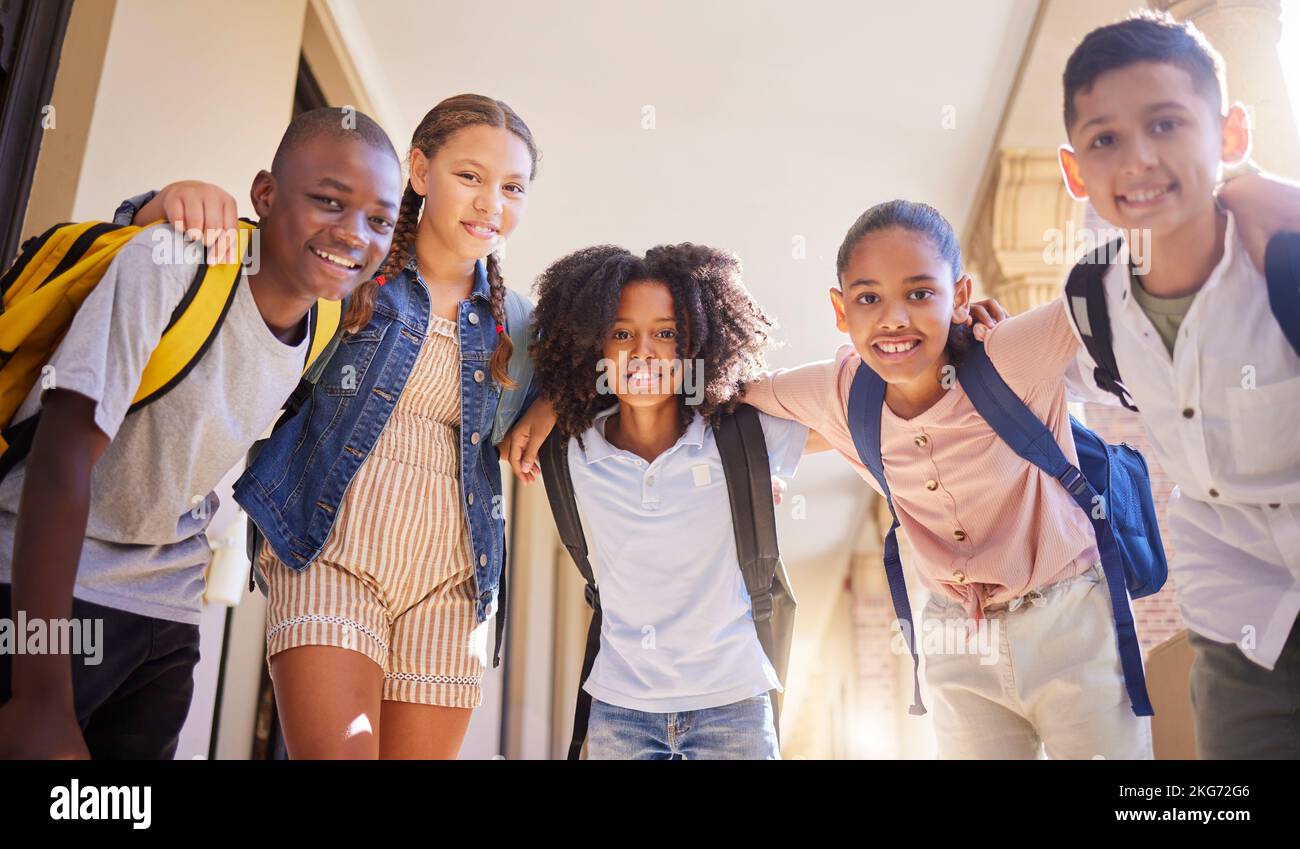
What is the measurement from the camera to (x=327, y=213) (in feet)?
6.26

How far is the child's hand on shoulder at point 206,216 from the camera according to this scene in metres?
1.71

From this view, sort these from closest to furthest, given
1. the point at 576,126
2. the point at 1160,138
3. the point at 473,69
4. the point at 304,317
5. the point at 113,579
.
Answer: the point at 113,579 → the point at 1160,138 → the point at 304,317 → the point at 473,69 → the point at 576,126

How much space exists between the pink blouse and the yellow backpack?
1448mm

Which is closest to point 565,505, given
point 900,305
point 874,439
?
point 874,439

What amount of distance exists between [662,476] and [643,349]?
33 centimetres

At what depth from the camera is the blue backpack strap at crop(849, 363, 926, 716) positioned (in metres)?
2.45

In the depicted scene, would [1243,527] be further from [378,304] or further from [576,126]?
[576,126]

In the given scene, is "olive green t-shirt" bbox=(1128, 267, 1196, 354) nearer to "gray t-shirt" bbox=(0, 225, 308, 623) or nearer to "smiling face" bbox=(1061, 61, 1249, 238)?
"smiling face" bbox=(1061, 61, 1249, 238)

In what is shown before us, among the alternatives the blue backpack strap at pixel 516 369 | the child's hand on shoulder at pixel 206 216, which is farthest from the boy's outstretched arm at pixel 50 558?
the blue backpack strap at pixel 516 369

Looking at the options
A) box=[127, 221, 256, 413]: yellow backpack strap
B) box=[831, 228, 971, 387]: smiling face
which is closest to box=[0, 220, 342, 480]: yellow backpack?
box=[127, 221, 256, 413]: yellow backpack strap

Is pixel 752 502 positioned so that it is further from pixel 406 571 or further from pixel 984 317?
pixel 406 571

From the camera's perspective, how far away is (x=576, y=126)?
18.2 feet
